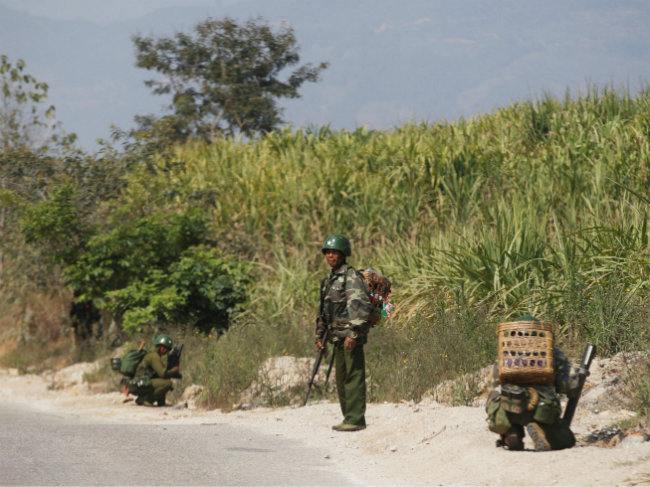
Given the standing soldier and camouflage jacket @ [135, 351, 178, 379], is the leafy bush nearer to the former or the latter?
camouflage jacket @ [135, 351, 178, 379]

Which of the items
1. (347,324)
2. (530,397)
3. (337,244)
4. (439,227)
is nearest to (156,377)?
(347,324)

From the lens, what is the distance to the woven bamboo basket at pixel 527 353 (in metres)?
6.59

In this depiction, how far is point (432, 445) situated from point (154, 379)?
19.8 ft

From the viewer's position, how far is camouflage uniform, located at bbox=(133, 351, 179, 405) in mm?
12578

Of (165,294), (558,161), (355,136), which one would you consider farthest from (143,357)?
(355,136)

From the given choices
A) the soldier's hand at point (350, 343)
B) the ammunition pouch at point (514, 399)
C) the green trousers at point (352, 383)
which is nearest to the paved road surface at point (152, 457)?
the green trousers at point (352, 383)

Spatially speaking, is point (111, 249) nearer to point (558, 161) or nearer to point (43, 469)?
point (558, 161)

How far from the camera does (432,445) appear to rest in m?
7.67

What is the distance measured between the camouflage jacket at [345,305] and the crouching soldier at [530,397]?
7.67 ft

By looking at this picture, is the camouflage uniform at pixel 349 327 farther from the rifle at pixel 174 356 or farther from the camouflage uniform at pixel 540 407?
the rifle at pixel 174 356

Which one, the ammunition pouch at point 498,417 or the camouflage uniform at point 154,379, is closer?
the ammunition pouch at point 498,417

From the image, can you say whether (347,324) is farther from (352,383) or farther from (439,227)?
(439,227)

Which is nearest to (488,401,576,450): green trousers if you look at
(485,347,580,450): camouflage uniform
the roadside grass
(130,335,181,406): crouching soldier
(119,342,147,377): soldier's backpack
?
(485,347,580,450): camouflage uniform

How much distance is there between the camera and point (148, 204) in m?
18.1
